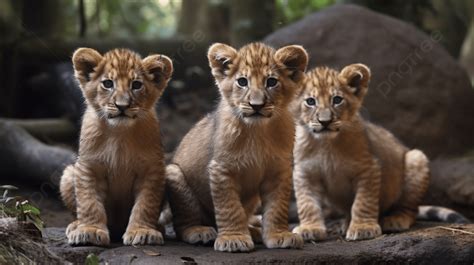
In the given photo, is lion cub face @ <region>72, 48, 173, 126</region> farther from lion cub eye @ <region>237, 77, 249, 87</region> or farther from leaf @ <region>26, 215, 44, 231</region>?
leaf @ <region>26, 215, 44, 231</region>

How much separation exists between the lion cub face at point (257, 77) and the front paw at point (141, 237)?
118 centimetres

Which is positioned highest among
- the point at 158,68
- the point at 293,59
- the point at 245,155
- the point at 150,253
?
the point at 293,59

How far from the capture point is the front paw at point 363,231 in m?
8.01

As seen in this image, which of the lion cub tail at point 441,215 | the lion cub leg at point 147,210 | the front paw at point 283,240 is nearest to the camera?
the lion cub leg at point 147,210

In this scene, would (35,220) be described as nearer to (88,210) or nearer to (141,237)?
(88,210)

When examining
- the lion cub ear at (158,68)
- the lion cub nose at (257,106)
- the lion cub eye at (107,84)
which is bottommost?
the lion cub nose at (257,106)

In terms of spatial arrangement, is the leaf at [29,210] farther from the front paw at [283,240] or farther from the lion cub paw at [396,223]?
the lion cub paw at [396,223]

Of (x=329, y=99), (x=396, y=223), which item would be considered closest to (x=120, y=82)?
(x=329, y=99)

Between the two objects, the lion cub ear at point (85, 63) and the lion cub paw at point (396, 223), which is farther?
the lion cub paw at point (396, 223)

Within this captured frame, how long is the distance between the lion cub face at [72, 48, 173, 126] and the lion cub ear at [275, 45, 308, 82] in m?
0.94

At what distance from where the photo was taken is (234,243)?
6.89m

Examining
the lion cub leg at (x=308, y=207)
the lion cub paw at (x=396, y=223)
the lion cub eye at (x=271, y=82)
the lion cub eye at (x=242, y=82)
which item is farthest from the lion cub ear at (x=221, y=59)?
the lion cub paw at (x=396, y=223)

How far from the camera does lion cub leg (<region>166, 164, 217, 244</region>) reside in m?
7.39

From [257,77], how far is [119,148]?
1.27 m
